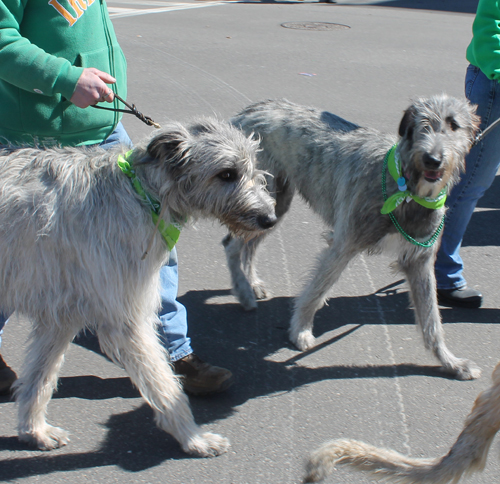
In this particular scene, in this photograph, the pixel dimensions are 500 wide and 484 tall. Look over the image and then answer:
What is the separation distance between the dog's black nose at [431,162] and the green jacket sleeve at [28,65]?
181cm

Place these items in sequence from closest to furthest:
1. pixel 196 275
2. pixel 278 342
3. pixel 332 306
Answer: pixel 278 342
pixel 332 306
pixel 196 275

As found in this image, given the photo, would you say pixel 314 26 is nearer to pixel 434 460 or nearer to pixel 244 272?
pixel 244 272

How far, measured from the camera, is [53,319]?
2727 millimetres

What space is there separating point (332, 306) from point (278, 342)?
2.10 feet

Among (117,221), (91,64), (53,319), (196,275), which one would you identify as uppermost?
(91,64)

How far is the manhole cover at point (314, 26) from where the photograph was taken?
14.2 meters

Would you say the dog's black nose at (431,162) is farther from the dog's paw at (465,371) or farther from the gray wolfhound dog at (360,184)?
the dog's paw at (465,371)

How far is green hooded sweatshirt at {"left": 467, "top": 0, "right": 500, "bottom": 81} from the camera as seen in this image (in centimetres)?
376

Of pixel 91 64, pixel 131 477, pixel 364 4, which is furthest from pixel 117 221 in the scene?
pixel 364 4

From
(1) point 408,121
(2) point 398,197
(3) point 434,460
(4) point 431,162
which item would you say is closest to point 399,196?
(2) point 398,197

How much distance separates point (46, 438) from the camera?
2938 millimetres

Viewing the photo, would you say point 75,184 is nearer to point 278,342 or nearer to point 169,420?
point 169,420

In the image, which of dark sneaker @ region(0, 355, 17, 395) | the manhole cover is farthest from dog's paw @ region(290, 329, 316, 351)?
the manhole cover

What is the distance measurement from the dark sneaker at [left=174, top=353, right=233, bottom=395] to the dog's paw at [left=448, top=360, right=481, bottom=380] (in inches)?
54.0
